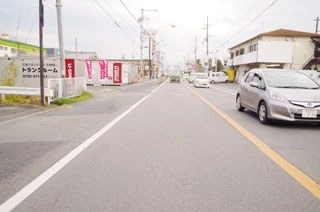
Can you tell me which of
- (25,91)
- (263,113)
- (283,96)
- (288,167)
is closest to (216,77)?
(25,91)

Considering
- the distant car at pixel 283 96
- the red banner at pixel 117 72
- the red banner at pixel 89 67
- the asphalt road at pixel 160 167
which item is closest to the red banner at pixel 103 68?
the red banner at pixel 117 72

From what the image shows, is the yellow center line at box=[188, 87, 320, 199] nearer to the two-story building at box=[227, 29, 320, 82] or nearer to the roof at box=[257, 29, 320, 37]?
the two-story building at box=[227, 29, 320, 82]

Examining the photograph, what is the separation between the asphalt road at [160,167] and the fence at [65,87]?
20.9 ft

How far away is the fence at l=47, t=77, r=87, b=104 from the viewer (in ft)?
51.8

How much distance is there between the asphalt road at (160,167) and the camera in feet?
13.3

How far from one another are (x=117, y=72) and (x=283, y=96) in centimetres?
3038

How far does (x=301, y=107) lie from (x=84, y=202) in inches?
268

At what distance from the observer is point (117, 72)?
126 feet

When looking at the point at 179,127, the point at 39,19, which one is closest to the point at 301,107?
the point at 179,127

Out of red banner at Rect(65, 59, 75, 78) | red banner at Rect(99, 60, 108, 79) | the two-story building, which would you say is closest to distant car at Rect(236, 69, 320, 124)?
red banner at Rect(65, 59, 75, 78)

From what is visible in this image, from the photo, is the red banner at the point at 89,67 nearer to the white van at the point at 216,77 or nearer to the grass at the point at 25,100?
the grass at the point at 25,100

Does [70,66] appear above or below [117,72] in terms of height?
above

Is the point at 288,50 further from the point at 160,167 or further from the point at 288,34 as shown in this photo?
the point at 160,167

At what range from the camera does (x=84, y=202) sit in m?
4.00
